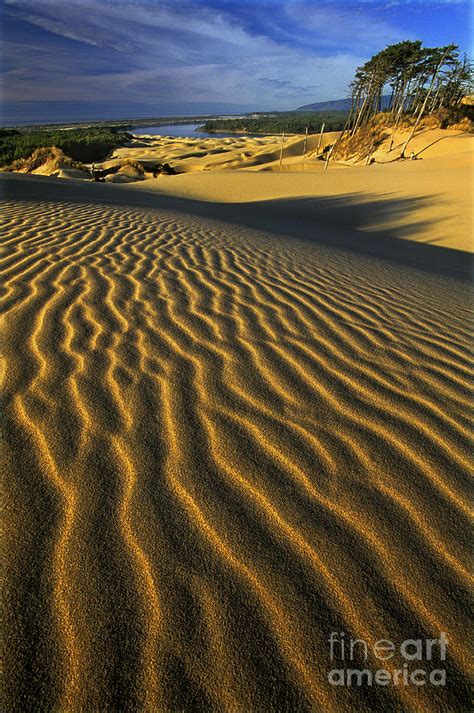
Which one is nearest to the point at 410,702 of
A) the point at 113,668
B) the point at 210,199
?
the point at 113,668

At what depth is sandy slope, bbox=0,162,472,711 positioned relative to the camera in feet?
4.00

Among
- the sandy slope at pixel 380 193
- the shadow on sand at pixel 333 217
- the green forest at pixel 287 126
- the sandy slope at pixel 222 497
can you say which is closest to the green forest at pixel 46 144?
the sandy slope at pixel 380 193

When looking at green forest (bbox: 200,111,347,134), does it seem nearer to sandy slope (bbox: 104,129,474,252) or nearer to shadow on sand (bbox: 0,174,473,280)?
sandy slope (bbox: 104,129,474,252)

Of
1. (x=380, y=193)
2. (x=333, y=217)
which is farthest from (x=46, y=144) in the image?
(x=333, y=217)

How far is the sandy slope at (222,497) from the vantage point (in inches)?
48.1

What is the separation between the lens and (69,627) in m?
1.27

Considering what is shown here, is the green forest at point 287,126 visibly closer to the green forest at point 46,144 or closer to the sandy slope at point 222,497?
the green forest at point 46,144

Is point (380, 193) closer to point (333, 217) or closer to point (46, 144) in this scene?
point (333, 217)

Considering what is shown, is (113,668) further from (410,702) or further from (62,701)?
(410,702)

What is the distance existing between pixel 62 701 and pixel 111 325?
7.40 feet

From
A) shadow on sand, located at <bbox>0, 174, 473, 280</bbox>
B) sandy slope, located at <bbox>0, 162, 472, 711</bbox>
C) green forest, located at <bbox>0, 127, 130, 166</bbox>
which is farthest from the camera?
green forest, located at <bbox>0, 127, 130, 166</bbox>

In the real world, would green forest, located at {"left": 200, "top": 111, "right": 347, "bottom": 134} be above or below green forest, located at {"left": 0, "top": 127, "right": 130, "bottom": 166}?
above

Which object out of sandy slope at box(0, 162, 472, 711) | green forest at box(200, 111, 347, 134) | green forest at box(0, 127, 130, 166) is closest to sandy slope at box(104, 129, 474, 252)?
sandy slope at box(0, 162, 472, 711)

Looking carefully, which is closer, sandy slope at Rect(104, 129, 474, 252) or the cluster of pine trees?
sandy slope at Rect(104, 129, 474, 252)
